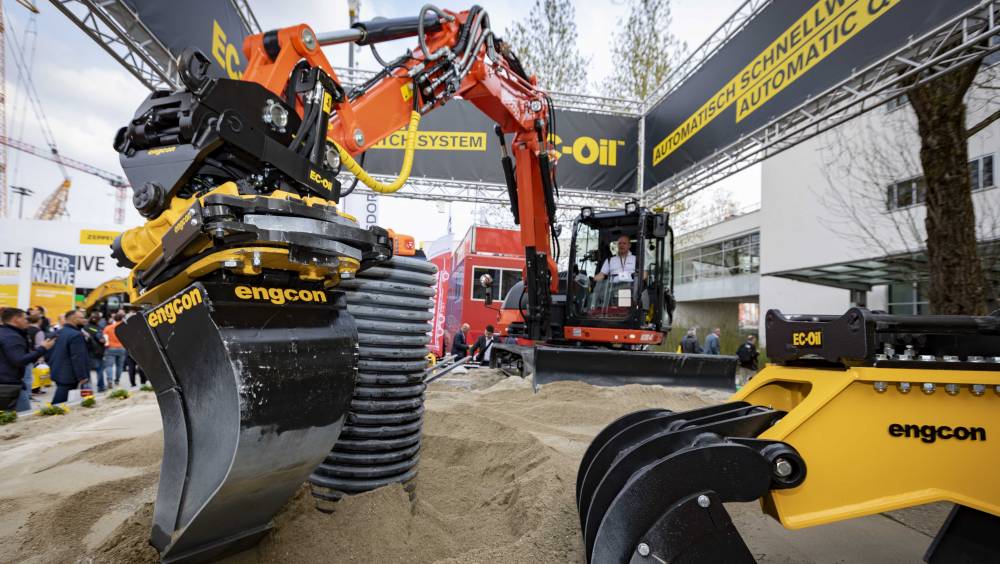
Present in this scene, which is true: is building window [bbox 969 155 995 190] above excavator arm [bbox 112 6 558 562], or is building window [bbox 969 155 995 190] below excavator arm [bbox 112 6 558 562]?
above

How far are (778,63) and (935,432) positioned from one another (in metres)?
7.15

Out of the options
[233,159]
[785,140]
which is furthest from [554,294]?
[233,159]

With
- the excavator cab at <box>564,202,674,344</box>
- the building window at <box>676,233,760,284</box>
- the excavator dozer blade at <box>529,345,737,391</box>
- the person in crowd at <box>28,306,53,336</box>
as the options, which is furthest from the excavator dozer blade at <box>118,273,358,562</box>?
the building window at <box>676,233,760,284</box>

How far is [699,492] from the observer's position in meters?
1.49

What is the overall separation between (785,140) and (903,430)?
6923mm

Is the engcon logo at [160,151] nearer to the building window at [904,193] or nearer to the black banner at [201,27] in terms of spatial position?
the black banner at [201,27]

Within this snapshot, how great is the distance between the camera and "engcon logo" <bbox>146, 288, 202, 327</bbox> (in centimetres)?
163

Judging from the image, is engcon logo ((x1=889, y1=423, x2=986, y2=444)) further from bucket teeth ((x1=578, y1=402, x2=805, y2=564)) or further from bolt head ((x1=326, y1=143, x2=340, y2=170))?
bolt head ((x1=326, y1=143, x2=340, y2=170))

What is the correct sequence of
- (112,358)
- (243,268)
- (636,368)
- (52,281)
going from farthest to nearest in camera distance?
(52,281) → (112,358) → (636,368) → (243,268)

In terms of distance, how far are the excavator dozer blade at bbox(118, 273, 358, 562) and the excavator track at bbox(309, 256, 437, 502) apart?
1.88 ft

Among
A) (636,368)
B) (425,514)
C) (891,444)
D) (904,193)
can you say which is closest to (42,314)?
(636,368)

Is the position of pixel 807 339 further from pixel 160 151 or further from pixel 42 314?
pixel 42 314

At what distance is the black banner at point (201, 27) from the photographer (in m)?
5.24

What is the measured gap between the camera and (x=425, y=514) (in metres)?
2.55
